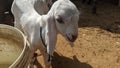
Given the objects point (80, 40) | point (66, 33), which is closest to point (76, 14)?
point (66, 33)

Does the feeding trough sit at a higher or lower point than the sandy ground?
higher

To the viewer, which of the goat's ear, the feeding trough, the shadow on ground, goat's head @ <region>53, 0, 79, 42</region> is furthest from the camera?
the shadow on ground

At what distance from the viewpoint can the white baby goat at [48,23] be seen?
2.69 m

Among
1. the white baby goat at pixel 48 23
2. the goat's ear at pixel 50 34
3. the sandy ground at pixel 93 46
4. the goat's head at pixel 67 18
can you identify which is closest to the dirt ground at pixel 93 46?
the sandy ground at pixel 93 46

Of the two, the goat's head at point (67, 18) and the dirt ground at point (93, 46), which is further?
the dirt ground at point (93, 46)

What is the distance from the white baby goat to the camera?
8.83 feet

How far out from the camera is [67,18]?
2672 mm

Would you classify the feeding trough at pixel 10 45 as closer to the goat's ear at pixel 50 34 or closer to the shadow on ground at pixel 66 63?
the goat's ear at pixel 50 34

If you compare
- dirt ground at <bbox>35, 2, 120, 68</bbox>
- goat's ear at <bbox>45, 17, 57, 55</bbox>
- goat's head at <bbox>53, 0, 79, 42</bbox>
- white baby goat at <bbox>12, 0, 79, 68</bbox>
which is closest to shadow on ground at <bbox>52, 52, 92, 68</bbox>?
dirt ground at <bbox>35, 2, 120, 68</bbox>

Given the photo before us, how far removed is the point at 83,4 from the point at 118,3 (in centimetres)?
79

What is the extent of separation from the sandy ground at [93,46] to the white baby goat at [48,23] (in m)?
0.69

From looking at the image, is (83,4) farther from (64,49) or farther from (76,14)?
(76,14)

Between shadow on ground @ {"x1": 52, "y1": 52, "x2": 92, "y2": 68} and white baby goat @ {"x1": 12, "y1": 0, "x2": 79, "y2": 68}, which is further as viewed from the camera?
shadow on ground @ {"x1": 52, "y1": 52, "x2": 92, "y2": 68}

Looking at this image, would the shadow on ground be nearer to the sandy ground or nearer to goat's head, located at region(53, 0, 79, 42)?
the sandy ground
